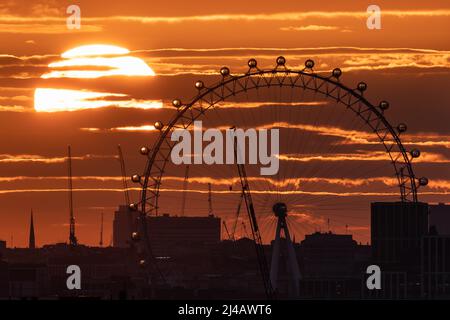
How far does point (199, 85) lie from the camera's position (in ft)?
641

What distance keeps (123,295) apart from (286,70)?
7183 cm
